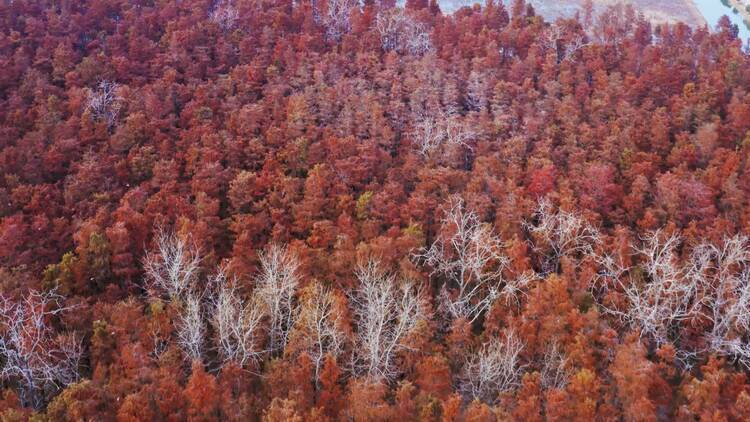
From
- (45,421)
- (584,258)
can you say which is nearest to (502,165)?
(584,258)

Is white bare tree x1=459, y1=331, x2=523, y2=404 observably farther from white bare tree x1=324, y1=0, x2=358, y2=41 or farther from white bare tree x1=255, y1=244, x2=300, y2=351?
white bare tree x1=324, y1=0, x2=358, y2=41

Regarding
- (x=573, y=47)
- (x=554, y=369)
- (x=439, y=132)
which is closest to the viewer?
(x=554, y=369)

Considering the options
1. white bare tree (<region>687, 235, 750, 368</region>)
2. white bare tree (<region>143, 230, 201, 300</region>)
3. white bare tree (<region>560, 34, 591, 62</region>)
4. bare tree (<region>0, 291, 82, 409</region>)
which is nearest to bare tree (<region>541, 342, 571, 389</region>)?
white bare tree (<region>687, 235, 750, 368</region>)

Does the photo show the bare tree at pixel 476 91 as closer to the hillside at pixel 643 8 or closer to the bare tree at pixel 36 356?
the hillside at pixel 643 8

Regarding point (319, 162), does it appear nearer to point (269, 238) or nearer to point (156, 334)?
point (269, 238)

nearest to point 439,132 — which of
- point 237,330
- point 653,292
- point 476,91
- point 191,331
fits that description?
point 476,91

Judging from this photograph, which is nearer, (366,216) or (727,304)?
(727,304)

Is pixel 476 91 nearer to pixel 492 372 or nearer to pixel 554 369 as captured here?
pixel 554 369
